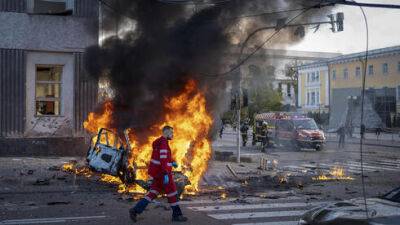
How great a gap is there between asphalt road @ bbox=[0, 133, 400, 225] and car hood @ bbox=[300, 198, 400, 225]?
3.07m

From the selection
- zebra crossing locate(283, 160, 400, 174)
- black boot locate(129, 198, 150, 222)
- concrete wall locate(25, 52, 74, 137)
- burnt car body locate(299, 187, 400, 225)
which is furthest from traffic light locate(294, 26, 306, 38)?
concrete wall locate(25, 52, 74, 137)

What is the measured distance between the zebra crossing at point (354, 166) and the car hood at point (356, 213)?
40.9ft

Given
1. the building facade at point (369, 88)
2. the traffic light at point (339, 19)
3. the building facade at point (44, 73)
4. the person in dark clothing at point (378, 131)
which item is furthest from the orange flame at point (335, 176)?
the person in dark clothing at point (378, 131)

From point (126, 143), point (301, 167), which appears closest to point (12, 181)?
point (126, 143)

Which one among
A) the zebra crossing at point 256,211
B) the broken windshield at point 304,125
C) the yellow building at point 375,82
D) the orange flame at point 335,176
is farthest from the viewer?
the yellow building at point 375,82

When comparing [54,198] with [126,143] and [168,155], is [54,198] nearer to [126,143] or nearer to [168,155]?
[126,143]

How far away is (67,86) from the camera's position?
1911 centimetres

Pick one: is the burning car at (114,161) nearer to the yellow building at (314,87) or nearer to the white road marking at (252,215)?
the white road marking at (252,215)

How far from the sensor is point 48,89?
1909 centimetres

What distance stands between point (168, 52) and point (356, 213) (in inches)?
368

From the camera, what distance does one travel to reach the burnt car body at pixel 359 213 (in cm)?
489

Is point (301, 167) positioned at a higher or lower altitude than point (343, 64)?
lower

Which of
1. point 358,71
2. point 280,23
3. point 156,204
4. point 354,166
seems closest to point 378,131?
point 358,71

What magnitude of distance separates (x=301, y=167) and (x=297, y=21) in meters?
7.74
